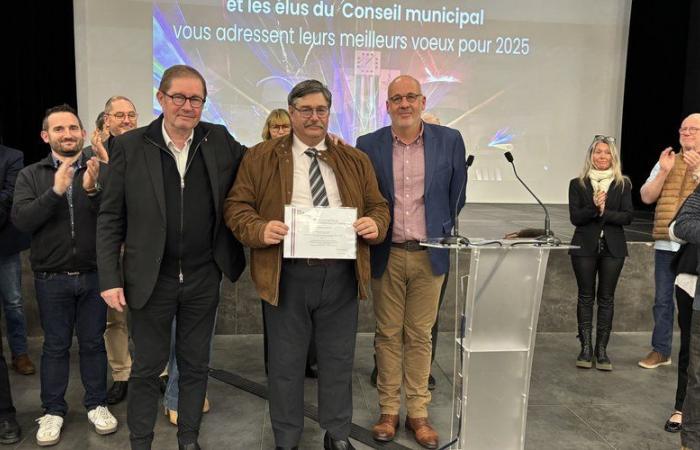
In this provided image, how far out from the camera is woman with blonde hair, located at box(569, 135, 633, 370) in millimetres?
3443

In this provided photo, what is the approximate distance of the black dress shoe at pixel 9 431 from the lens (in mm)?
2480

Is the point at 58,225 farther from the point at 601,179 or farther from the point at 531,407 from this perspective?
the point at 601,179

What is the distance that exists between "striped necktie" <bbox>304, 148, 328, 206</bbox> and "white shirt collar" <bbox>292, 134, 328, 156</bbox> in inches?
0.7

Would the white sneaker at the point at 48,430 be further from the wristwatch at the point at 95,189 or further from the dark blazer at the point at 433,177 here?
the dark blazer at the point at 433,177

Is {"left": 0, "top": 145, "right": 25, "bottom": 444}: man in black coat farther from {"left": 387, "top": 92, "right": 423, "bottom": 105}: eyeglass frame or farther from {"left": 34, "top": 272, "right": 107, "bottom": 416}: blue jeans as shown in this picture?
{"left": 387, "top": 92, "right": 423, "bottom": 105}: eyeglass frame

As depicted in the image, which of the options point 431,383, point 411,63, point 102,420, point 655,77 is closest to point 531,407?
point 431,383

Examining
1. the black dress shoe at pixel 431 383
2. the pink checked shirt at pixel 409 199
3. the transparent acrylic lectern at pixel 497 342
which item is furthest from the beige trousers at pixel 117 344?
the transparent acrylic lectern at pixel 497 342

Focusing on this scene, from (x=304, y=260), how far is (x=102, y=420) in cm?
138

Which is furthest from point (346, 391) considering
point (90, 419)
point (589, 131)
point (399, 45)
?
point (589, 131)

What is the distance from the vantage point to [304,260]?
2186mm

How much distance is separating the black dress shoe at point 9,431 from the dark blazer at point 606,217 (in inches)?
132

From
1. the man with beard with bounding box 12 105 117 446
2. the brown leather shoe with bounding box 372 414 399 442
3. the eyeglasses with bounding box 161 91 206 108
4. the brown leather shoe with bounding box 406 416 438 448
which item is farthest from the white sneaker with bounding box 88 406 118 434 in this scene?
the eyeglasses with bounding box 161 91 206 108

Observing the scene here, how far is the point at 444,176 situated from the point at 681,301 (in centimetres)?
134

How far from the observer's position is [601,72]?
8188 millimetres
